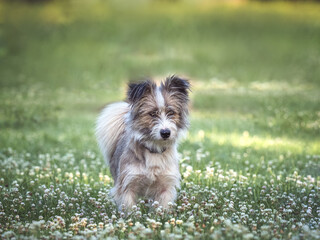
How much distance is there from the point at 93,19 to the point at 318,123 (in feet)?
66.8

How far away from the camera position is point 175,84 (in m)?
6.16

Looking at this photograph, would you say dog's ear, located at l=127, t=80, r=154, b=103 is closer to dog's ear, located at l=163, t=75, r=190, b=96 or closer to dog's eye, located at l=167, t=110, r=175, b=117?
dog's ear, located at l=163, t=75, r=190, b=96

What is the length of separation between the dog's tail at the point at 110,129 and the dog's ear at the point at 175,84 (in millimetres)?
913

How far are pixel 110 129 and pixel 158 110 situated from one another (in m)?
1.12

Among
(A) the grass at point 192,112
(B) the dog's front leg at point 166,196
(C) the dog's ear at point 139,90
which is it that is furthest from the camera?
(B) the dog's front leg at point 166,196

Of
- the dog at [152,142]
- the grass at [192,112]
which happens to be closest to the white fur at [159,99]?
the dog at [152,142]

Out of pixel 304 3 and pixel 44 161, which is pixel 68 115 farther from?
pixel 304 3

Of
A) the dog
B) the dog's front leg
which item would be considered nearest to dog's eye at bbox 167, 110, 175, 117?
the dog

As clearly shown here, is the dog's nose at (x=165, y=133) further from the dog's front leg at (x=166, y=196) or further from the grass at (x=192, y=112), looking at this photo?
the grass at (x=192, y=112)

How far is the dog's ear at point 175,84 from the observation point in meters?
6.12

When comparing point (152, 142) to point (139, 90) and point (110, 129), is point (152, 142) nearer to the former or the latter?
point (139, 90)

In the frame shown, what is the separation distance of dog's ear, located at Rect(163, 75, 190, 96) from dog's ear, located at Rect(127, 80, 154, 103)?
0.20 m

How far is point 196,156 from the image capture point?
29.0 ft

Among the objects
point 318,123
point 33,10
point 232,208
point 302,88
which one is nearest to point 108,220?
point 232,208
